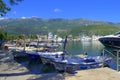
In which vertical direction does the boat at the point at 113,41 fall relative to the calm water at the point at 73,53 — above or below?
above

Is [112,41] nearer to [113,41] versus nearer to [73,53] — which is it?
[113,41]

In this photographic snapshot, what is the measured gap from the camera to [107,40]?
271 feet

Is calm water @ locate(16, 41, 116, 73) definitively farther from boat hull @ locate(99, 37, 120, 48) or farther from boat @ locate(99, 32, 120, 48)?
boat @ locate(99, 32, 120, 48)

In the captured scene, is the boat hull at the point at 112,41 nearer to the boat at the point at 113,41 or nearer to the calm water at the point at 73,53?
the boat at the point at 113,41

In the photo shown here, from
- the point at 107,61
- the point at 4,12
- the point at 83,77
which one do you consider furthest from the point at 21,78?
the point at 107,61

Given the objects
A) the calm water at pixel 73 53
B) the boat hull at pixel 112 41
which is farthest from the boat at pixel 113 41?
the calm water at pixel 73 53

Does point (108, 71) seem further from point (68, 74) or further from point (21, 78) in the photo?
point (21, 78)

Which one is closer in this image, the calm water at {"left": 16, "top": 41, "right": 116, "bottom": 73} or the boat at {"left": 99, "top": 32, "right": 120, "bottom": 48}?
the calm water at {"left": 16, "top": 41, "right": 116, "bottom": 73}

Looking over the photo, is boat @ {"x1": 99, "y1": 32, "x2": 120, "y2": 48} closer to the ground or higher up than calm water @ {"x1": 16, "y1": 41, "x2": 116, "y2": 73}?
higher up

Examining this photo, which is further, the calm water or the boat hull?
the boat hull

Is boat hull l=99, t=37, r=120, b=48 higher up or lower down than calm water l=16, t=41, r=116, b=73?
higher up

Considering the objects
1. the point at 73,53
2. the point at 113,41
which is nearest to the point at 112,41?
the point at 113,41

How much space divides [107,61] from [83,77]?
1846 centimetres

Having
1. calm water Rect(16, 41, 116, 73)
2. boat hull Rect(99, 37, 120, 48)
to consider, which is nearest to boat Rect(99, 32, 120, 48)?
boat hull Rect(99, 37, 120, 48)
